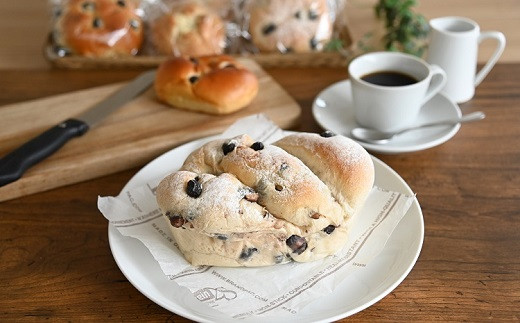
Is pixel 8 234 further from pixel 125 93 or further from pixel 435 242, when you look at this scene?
pixel 435 242

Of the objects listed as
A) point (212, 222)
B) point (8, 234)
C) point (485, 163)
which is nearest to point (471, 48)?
point (485, 163)

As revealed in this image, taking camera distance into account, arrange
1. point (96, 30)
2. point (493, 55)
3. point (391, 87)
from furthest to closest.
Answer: point (96, 30), point (493, 55), point (391, 87)

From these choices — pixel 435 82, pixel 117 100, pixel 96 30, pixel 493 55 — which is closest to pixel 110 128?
pixel 117 100

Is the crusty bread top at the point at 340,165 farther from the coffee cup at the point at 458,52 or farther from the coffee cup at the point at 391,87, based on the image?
the coffee cup at the point at 458,52

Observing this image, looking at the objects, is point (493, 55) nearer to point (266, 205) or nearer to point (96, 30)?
A: point (266, 205)

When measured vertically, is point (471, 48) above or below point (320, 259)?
above

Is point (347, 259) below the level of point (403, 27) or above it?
below
